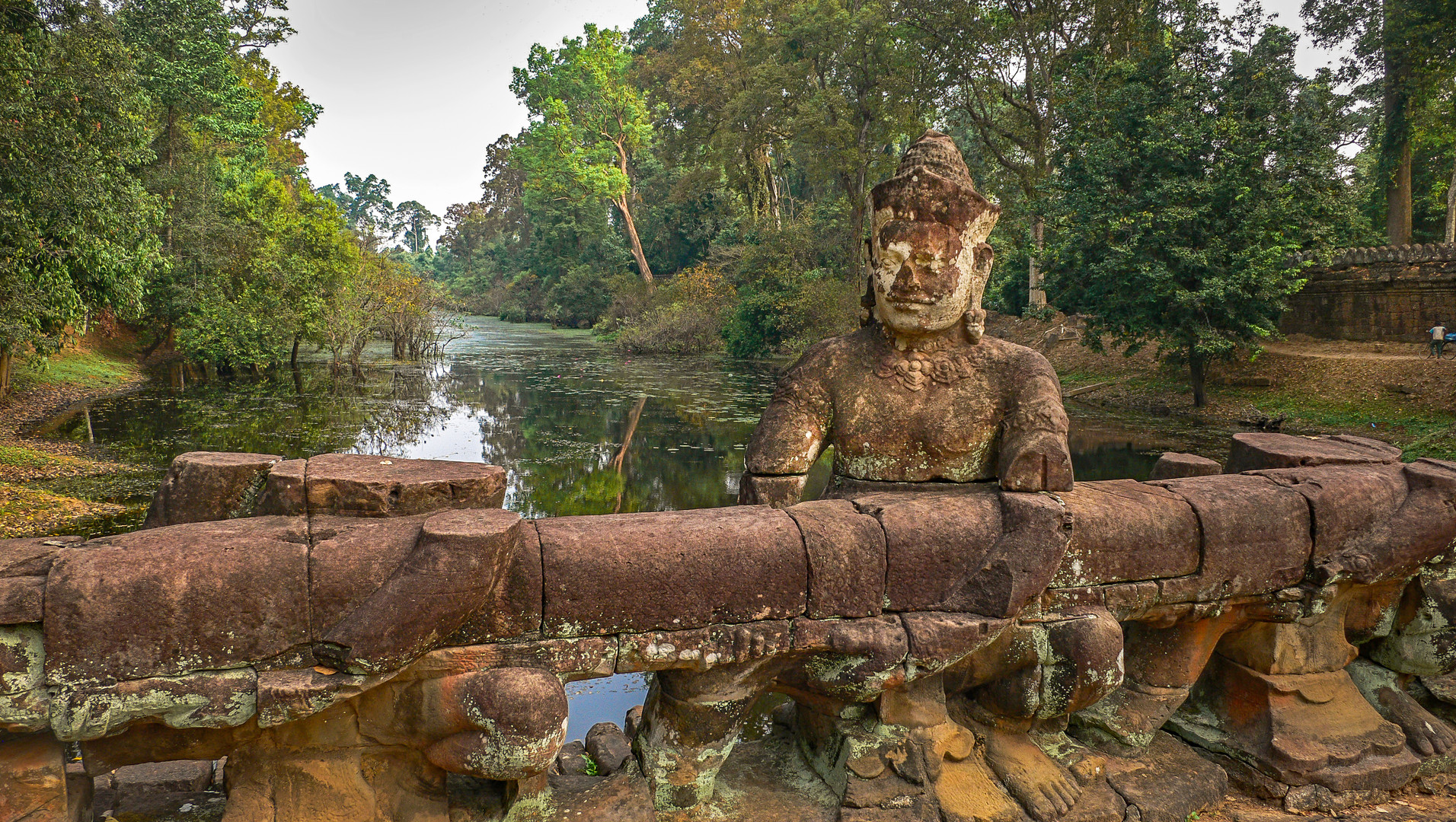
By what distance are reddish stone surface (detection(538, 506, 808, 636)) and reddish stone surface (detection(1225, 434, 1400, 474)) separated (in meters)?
2.51

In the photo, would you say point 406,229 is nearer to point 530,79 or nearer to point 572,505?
point 530,79

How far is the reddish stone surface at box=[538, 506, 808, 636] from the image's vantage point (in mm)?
2709

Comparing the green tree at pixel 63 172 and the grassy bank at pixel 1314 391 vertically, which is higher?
the green tree at pixel 63 172

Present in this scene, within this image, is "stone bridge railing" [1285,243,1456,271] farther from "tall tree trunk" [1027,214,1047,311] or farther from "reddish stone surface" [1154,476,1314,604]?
"reddish stone surface" [1154,476,1314,604]

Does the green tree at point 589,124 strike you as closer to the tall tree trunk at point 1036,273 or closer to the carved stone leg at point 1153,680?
the tall tree trunk at point 1036,273

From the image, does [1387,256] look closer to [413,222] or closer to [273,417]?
[273,417]

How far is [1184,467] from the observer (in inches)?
161

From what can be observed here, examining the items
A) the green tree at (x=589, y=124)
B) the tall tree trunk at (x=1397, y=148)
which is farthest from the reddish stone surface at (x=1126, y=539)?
the green tree at (x=589, y=124)

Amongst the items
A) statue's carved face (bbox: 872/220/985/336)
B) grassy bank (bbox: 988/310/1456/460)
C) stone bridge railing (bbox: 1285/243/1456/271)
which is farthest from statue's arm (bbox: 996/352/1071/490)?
stone bridge railing (bbox: 1285/243/1456/271)

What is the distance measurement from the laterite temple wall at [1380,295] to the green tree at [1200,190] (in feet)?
3.23

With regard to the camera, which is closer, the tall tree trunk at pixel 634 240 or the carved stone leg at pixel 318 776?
the carved stone leg at pixel 318 776

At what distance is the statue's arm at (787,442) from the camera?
344 centimetres

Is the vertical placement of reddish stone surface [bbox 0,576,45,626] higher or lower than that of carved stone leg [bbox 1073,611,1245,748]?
higher

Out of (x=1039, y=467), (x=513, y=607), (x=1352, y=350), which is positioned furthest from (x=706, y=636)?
(x=1352, y=350)
